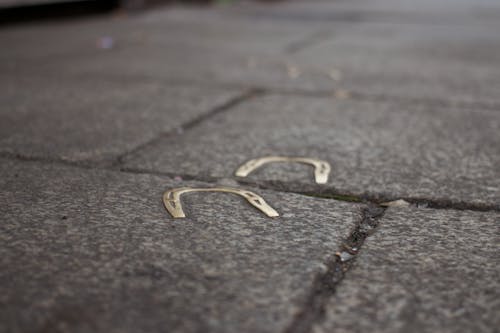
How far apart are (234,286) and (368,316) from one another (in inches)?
9.0

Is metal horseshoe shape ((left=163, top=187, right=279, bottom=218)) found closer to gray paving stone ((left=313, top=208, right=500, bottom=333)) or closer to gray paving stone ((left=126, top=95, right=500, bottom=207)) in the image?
gray paving stone ((left=126, top=95, right=500, bottom=207))

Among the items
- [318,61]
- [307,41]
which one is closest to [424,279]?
[318,61]

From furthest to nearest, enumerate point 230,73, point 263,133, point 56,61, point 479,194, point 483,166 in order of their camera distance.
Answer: point 56,61 < point 230,73 < point 263,133 < point 483,166 < point 479,194

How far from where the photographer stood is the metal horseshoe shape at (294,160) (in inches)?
64.1

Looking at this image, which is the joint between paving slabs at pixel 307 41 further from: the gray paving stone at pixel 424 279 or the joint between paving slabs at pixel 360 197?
the gray paving stone at pixel 424 279

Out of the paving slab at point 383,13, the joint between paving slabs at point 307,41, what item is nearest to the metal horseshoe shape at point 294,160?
the joint between paving slabs at point 307,41

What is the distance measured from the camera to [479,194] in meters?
1.50

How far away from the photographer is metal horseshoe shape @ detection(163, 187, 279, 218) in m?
1.36

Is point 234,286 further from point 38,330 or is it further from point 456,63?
point 456,63

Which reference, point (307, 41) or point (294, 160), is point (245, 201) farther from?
point (307, 41)

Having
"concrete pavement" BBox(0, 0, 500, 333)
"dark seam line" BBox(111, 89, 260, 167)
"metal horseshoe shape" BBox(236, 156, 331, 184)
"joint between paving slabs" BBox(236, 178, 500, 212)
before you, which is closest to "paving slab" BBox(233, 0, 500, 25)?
"concrete pavement" BBox(0, 0, 500, 333)

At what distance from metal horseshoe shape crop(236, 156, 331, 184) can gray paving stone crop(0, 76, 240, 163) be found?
396mm

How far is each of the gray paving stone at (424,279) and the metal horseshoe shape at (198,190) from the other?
10.2 inches

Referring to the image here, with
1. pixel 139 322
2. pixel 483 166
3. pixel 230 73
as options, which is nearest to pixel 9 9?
pixel 230 73
